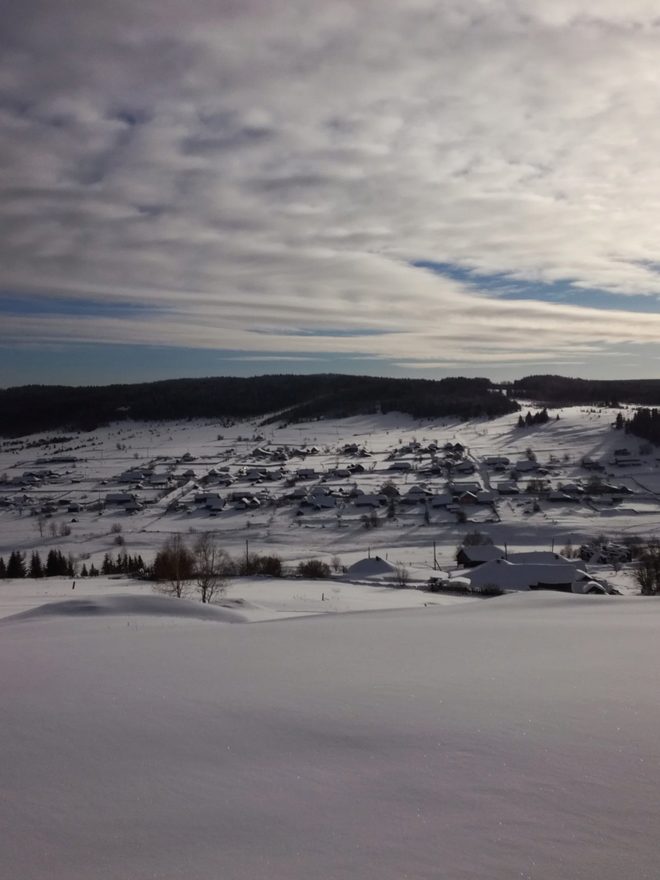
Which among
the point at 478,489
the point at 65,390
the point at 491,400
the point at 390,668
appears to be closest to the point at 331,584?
the point at 390,668

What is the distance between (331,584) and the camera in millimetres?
28797

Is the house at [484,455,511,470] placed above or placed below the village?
above

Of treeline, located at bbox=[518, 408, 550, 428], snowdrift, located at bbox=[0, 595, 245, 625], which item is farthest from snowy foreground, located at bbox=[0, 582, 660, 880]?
treeline, located at bbox=[518, 408, 550, 428]

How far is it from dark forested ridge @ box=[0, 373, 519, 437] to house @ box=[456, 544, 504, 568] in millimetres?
81494

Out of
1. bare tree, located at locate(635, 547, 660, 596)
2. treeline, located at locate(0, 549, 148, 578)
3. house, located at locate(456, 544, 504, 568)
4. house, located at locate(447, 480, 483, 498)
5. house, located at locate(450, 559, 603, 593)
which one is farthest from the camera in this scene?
house, located at locate(447, 480, 483, 498)

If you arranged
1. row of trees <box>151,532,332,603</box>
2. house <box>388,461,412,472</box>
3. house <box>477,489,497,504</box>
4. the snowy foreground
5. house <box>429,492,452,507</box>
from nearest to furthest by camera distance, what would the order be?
1. the snowy foreground
2. row of trees <box>151,532,332,603</box>
3. house <box>429,492,452,507</box>
4. house <box>477,489,497,504</box>
5. house <box>388,461,412,472</box>

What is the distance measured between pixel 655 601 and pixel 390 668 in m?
6.09

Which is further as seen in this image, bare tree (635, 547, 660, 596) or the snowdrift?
bare tree (635, 547, 660, 596)

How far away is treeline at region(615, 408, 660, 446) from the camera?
3041 inches

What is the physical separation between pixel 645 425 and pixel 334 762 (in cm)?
8719

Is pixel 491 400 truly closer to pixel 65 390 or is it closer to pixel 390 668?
pixel 65 390

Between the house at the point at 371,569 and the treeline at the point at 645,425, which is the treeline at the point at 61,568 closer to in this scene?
the house at the point at 371,569

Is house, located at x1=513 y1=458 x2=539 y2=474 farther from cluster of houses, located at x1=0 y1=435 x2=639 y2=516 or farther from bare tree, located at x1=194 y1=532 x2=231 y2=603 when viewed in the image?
bare tree, located at x1=194 y1=532 x2=231 y2=603

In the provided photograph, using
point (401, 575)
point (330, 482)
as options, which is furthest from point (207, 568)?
point (330, 482)
